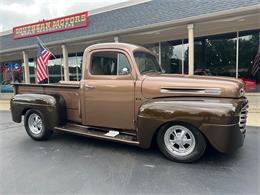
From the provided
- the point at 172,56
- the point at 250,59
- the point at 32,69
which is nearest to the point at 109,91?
the point at 172,56

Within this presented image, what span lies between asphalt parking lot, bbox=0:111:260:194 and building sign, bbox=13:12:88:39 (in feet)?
33.1

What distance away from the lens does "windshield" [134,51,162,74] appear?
13.9 ft

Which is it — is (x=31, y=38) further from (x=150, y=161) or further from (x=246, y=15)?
(x=150, y=161)

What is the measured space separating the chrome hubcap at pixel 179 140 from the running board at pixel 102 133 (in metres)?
0.59

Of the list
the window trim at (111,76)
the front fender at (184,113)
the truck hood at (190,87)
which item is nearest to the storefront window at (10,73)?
the window trim at (111,76)

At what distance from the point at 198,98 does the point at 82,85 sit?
2.41 meters

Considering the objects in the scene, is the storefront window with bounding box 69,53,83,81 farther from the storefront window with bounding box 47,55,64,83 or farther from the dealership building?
the dealership building

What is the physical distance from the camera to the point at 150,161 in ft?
12.2

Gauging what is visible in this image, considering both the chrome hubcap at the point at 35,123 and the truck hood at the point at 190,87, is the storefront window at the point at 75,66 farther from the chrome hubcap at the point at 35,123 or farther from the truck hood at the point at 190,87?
the truck hood at the point at 190,87

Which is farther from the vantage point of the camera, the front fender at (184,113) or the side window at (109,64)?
the side window at (109,64)

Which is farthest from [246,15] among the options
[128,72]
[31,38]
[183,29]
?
[31,38]

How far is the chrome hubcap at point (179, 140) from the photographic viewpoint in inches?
140

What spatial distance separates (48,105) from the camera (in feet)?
15.6

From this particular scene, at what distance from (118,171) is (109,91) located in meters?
1.59
